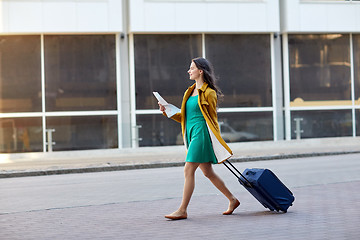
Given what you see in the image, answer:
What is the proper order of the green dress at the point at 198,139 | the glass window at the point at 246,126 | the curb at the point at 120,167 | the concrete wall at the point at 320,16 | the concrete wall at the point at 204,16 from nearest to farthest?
the green dress at the point at 198,139 < the curb at the point at 120,167 < the concrete wall at the point at 204,16 < the glass window at the point at 246,126 < the concrete wall at the point at 320,16

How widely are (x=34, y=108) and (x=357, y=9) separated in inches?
477

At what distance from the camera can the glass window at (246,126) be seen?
2309 cm

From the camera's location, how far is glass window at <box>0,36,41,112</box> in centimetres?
2164

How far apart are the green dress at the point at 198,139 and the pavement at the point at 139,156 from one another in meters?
9.02

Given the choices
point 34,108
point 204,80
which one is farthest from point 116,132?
point 204,80

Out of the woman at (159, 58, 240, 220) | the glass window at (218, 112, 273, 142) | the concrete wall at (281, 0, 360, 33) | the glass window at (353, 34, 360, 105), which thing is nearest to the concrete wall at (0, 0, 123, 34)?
→ the glass window at (218, 112, 273, 142)

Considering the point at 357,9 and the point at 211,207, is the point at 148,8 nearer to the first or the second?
the point at 357,9

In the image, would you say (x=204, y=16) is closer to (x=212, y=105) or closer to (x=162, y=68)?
(x=162, y=68)

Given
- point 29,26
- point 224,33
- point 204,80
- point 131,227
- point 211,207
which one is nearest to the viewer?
point 131,227

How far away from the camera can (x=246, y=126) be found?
76.5ft

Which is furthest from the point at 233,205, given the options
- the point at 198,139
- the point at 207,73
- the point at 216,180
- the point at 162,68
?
the point at 162,68

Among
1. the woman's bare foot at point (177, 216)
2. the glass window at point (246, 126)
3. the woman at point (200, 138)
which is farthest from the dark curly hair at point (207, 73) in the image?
the glass window at point (246, 126)

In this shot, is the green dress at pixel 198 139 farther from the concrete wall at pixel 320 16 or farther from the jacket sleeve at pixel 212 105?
the concrete wall at pixel 320 16

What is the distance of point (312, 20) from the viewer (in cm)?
2356
